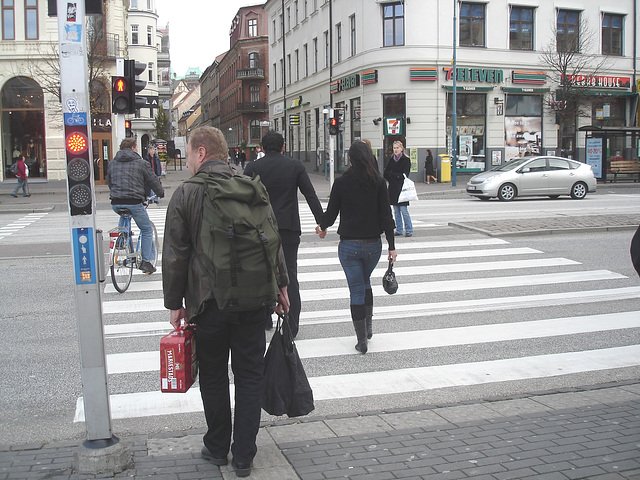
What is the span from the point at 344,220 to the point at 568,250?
7.03 metres

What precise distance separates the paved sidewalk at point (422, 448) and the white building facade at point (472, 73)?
2802cm

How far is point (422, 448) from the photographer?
399 cm

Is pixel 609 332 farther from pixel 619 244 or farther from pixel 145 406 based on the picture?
pixel 619 244

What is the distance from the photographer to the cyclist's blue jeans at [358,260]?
6.02m

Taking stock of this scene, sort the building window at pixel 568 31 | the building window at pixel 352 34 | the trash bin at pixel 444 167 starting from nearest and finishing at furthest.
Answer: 1. the trash bin at pixel 444 167
2. the building window at pixel 568 31
3. the building window at pixel 352 34

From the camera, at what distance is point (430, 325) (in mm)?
7281

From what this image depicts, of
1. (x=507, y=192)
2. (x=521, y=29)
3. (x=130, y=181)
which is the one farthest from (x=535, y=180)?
(x=521, y=29)

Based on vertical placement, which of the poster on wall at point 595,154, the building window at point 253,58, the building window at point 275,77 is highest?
the building window at point 253,58

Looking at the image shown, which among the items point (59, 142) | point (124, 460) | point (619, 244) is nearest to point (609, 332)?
point (124, 460)

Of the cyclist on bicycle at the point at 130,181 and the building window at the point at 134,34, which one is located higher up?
the building window at the point at 134,34

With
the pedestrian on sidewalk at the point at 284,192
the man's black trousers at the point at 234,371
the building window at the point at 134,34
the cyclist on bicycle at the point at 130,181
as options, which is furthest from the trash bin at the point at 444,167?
the building window at the point at 134,34

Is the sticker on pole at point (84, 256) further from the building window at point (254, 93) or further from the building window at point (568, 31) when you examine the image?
the building window at point (254, 93)

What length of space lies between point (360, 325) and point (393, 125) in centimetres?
2961

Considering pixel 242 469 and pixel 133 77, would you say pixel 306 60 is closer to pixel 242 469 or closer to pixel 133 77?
pixel 133 77
